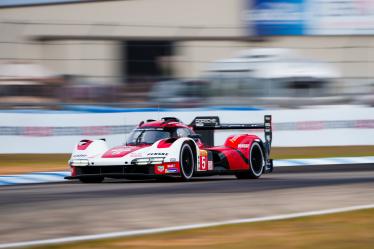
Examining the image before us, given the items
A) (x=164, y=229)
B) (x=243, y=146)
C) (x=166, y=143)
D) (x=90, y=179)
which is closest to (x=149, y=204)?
(x=164, y=229)

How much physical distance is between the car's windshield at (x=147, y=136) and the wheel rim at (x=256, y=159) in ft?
6.45

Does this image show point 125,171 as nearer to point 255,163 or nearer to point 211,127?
point 211,127

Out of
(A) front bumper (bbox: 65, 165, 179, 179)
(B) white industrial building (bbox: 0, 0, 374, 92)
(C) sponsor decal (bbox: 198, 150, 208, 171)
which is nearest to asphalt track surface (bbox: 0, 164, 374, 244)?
(A) front bumper (bbox: 65, 165, 179, 179)

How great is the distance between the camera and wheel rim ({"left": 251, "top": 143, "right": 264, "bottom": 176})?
1484 centimetres

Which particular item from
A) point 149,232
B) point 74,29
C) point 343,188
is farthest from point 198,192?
point 74,29

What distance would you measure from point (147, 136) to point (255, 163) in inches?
93.9

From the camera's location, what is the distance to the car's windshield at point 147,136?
13445 mm

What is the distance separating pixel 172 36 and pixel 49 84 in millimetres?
5503

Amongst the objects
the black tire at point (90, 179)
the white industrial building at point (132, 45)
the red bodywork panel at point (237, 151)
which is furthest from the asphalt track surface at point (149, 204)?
the white industrial building at point (132, 45)

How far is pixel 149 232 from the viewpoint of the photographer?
6508mm

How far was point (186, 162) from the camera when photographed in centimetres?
1310

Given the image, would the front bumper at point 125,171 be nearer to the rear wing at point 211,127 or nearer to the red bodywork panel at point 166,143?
the red bodywork panel at point 166,143

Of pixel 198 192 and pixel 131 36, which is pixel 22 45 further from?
pixel 198 192

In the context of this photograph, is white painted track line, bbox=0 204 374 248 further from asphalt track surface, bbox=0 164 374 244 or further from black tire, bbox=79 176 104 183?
black tire, bbox=79 176 104 183
